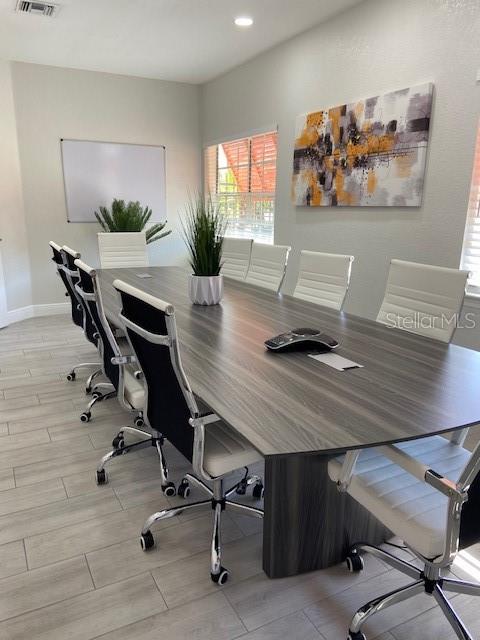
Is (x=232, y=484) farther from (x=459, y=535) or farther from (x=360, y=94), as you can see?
(x=360, y=94)

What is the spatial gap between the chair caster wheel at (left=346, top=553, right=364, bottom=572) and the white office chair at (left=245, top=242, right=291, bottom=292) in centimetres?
204

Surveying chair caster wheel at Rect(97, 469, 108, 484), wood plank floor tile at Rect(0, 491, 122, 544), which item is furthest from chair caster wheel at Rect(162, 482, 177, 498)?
chair caster wheel at Rect(97, 469, 108, 484)

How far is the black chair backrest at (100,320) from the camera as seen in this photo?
2.09 metres

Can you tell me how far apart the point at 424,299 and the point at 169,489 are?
1.59 meters

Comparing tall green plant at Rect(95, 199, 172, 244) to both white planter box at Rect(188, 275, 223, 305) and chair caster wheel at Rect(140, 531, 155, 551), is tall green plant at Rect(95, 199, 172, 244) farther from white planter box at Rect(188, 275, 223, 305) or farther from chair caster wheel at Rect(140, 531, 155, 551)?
chair caster wheel at Rect(140, 531, 155, 551)

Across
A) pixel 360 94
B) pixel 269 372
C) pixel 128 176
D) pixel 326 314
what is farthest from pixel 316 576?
pixel 128 176

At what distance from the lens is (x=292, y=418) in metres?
1.33

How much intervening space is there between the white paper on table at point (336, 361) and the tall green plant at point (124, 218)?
4084 mm

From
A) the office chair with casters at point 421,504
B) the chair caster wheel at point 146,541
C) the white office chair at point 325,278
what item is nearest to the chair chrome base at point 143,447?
the chair caster wheel at point 146,541

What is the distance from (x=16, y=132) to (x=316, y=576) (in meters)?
5.38

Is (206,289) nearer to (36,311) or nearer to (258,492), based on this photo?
(258,492)

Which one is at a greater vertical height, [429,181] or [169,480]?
[429,181]

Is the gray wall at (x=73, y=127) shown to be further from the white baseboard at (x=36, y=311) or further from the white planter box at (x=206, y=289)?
the white planter box at (x=206, y=289)

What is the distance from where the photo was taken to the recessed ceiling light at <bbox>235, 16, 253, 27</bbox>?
3.78 m
